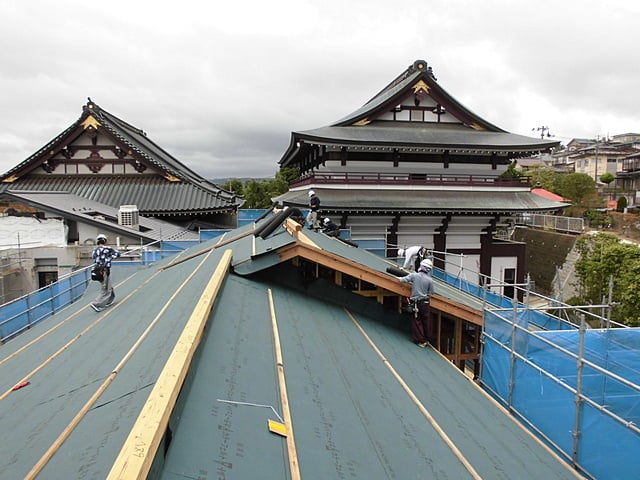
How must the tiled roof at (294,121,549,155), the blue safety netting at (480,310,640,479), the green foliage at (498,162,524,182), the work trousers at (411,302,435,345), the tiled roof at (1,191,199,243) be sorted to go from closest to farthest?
the blue safety netting at (480,310,640,479), the work trousers at (411,302,435,345), the tiled roof at (1,191,199,243), the tiled roof at (294,121,549,155), the green foliage at (498,162,524,182)

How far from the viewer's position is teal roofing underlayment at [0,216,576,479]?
234cm

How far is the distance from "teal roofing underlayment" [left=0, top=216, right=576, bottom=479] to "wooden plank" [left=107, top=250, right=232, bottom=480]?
15 cm

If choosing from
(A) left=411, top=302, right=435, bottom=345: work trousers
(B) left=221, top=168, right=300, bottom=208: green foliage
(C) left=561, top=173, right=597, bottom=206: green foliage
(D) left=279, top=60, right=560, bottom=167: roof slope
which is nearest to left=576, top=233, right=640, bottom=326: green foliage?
(D) left=279, top=60, right=560, bottom=167: roof slope

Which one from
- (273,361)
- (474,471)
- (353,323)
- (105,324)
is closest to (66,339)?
(105,324)

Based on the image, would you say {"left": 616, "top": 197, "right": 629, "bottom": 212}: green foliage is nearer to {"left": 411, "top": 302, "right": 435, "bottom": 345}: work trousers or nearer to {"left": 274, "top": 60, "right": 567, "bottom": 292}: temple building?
{"left": 274, "top": 60, "right": 567, "bottom": 292}: temple building

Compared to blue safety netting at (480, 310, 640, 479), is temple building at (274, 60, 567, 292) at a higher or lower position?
higher

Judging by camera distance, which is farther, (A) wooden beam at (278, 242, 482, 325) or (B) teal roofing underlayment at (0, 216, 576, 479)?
(A) wooden beam at (278, 242, 482, 325)

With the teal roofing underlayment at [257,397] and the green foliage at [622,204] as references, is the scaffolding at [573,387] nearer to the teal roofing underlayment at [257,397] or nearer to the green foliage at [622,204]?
the teal roofing underlayment at [257,397]

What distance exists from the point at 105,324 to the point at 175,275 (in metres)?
1.89

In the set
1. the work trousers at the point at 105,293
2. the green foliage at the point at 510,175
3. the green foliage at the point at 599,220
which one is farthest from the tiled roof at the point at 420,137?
the green foliage at the point at 599,220

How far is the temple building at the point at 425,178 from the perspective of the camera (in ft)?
55.5

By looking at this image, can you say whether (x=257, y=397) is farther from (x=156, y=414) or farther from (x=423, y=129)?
(x=423, y=129)

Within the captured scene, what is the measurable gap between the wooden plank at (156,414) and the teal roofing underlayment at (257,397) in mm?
154

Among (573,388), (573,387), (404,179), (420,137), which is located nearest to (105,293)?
(573,388)
